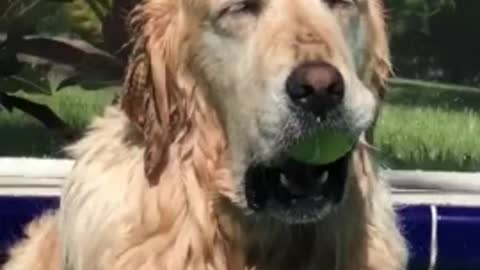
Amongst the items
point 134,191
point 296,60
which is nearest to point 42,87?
point 134,191

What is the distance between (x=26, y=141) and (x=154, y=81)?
2.95m

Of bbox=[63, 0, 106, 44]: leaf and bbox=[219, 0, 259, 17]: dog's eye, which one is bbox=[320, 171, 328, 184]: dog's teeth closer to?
bbox=[219, 0, 259, 17]: dog's eye

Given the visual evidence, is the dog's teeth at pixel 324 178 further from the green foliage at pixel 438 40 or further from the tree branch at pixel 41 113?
the green foliage at pixel 438 40

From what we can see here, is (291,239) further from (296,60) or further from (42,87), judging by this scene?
(42,87)

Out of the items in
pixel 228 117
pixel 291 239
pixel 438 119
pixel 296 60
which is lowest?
pixel 438 119

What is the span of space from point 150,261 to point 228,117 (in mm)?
481

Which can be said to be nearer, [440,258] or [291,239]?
[291,239]

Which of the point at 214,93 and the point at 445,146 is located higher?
the point at 214,93

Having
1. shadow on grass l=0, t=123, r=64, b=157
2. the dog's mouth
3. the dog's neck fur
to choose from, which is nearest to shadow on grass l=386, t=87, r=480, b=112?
shadow on grass l=0, t=123, r=64, b=157

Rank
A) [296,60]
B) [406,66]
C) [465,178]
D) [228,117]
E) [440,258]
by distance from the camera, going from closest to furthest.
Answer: [296,60], [228,117], [440,258], [465,178], [406,66]

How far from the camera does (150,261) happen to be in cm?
438

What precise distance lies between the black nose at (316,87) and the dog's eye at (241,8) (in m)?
0.38

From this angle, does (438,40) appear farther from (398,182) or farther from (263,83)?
(263,83)

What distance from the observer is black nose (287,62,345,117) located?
3.81 meters
